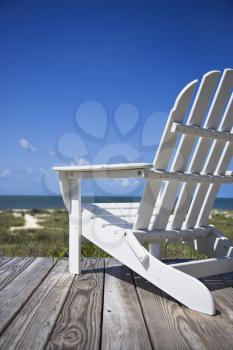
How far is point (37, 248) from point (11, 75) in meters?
27.6

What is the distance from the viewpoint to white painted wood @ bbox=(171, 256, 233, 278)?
1.88 m

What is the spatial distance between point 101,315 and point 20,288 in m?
0.66

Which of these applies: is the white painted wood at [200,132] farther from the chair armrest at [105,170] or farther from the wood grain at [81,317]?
the wood grain at [81,317]

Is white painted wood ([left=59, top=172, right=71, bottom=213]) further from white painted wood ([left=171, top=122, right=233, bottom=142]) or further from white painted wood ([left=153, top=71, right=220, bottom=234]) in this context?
white painted wood ([left=171, top=122, right=233, bottom=142])

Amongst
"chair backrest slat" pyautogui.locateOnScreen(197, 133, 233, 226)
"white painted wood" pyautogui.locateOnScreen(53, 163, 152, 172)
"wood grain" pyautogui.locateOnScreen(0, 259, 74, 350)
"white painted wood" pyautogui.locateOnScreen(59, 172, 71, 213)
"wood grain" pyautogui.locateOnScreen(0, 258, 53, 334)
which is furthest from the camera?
"white painted wood" pyautogui.locateOnScreen(59, 172, 71, 213)

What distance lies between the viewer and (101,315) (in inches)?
59.6

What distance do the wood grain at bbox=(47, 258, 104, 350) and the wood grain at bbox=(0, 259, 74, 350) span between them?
4cm

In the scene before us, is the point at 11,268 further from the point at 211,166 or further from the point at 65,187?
the point at 211,166

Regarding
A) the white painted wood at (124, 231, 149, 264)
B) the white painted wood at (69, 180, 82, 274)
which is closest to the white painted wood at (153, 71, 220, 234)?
the white painted wood at (124, 231, 149, 264)

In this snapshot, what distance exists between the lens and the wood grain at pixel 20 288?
1.52 metres

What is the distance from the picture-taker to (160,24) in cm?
1087

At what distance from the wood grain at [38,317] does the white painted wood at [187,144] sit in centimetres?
72

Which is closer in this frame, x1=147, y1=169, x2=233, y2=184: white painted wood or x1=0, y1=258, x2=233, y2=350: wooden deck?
x1=0, y1=258, x2=233, y2=350: wooden deck

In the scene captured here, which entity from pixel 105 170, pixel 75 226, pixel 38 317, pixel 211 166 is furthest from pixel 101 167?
pixel 38 317
